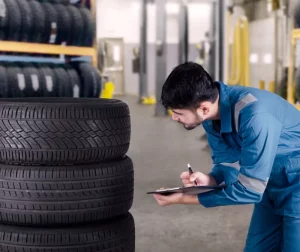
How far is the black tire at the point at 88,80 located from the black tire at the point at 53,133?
3298mm

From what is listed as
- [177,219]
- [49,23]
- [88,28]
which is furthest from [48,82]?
[177,219]

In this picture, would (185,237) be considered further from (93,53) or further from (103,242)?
(93,53)

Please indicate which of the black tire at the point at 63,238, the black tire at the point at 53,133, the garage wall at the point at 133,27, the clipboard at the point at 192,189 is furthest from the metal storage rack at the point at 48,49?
the garage wall at the point at 133,27

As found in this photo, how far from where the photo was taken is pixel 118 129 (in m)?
2.58

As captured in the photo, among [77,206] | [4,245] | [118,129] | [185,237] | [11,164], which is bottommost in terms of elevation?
[185,237]

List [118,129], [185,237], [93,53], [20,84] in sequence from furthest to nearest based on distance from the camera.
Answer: [93,53], [20,84], [185,237], [118,129]

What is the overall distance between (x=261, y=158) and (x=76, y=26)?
417 cm

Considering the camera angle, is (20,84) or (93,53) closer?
(20,84)

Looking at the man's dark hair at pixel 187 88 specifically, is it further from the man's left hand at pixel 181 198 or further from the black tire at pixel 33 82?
the black tire at pixel 33 82

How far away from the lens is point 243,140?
1.99 meters

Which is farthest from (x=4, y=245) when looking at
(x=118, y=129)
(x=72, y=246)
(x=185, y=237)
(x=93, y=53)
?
(x=93, y=53)

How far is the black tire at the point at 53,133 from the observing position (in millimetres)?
2402

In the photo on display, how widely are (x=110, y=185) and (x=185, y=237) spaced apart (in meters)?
1.08

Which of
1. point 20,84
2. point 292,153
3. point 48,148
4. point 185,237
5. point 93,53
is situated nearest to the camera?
point 292,153
